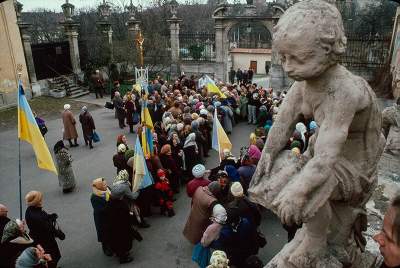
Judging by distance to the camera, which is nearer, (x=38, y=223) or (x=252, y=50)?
(x=38, y=223)

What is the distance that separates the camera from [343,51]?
196 cm

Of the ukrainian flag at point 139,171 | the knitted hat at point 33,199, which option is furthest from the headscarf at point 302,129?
the knitted hat at point 33,199

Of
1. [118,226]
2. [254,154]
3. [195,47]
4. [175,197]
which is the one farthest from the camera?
[195,47]

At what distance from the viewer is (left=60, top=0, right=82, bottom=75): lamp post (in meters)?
21.7

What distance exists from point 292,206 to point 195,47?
2408 centimetres

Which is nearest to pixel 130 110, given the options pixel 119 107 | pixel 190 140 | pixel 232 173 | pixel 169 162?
pixel 119 107

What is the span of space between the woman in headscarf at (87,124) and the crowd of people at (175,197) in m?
0.03

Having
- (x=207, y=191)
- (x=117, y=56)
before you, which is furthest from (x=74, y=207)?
(x=117, y=56)

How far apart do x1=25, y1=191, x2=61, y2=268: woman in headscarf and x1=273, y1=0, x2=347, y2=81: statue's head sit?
190 inches

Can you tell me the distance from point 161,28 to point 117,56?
6.42 m

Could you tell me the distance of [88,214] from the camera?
26.6 feet

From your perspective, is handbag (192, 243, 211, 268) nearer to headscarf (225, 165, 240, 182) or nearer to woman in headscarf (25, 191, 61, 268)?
headscarf (225, 165, 240, 182)

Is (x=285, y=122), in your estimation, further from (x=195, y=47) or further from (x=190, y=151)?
(x=195, y=47)

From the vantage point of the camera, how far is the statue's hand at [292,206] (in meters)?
1.85
